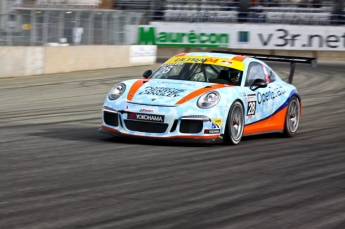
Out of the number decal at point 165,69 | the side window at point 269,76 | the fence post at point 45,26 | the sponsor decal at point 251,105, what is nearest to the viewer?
the sponsor decal at point 251,105

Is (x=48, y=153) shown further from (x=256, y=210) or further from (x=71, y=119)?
(x=71, y=119)

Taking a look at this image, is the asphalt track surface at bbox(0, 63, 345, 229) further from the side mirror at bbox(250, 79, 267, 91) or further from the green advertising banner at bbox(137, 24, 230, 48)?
the green advertising banner at bbox(137, 24, 230, 48)

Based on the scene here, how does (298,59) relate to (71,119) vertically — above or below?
above

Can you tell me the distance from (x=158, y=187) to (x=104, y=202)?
87cm

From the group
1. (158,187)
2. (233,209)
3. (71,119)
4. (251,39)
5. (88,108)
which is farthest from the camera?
(251,39)

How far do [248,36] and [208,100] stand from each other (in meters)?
27.3

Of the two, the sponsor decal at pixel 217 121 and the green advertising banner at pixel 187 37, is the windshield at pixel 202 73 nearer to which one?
the sponsor decal at pixel 217 121

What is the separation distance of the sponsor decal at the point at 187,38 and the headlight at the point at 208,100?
1040 inches

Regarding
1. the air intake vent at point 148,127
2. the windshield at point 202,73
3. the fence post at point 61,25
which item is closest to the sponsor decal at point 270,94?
the windshield at point 202,73

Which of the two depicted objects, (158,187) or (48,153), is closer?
(158,187)

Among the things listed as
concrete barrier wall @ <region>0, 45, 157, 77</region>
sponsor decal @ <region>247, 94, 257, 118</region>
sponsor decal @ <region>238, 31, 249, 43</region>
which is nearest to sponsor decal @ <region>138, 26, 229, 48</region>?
sponsor decal @ <region>238, 31, 249, 43</region>

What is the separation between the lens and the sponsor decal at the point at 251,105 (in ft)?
32.7

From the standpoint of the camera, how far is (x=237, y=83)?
10.1m

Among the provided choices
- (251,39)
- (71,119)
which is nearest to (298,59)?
(71,119)
